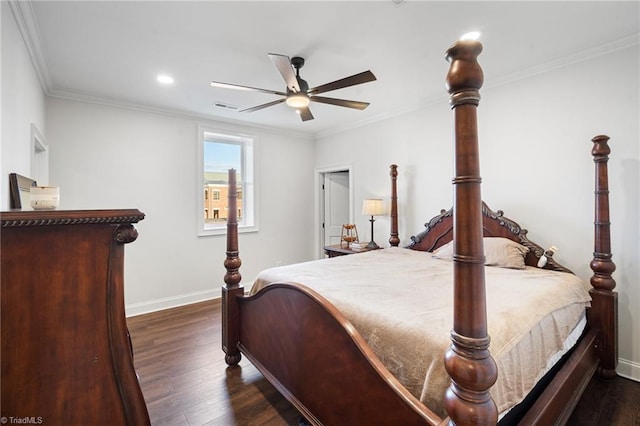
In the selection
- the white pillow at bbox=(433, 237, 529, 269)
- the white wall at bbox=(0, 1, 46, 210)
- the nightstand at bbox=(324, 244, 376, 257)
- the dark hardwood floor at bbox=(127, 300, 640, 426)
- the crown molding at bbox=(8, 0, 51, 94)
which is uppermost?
the crown molding at bbox=(8, 0, 51, 94)

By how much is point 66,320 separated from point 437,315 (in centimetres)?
143

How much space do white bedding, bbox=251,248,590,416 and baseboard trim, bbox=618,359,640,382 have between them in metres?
0.73

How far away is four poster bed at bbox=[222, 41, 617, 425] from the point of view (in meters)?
0.80

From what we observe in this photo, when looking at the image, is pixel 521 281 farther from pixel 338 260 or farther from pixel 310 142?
pixel 310 142

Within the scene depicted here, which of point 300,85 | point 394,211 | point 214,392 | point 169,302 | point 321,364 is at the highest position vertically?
point 300,85

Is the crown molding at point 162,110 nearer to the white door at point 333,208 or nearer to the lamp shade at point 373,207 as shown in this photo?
the white door at point 333,208

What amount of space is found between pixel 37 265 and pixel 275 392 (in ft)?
6.29

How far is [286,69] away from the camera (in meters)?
2.10

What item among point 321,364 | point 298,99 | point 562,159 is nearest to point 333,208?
point 298,99

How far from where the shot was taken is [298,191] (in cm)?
529

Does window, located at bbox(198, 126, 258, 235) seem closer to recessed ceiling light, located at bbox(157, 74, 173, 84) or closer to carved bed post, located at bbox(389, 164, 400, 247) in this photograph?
recessed ceiling light, located at bbox(157, 74, 173, 84)

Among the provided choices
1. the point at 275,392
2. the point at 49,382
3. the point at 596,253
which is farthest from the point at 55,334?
the point at 596,253

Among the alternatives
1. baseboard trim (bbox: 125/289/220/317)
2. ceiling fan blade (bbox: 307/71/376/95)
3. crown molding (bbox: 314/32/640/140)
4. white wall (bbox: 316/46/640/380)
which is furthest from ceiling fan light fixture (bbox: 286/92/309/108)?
baseboard trim (bbox: 125/289/220/317)

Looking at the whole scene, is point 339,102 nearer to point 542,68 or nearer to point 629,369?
point 542,68
